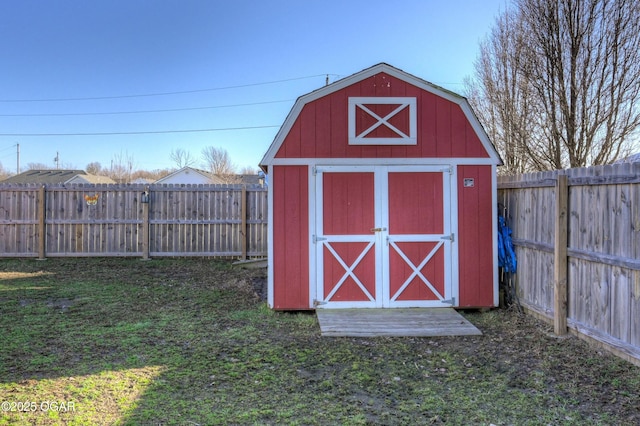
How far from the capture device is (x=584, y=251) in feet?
13.4

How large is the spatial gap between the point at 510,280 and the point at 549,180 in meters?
1.66

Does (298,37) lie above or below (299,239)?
above

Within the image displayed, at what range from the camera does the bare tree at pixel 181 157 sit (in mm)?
37469

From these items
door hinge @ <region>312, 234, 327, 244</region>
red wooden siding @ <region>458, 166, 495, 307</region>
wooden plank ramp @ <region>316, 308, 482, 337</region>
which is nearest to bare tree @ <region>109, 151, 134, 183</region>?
door hinge @ <region>312, 234, 327, 244</region>

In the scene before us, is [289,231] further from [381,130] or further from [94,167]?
[94,167]

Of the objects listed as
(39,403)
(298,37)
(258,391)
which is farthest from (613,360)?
(298,37)

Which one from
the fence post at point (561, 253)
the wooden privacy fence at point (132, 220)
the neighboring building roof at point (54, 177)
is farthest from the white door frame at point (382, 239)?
the neighboring building roof at point (54, 177)

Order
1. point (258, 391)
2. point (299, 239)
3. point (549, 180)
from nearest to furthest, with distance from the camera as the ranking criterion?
point (258, 391), point (549, 180), point (299, 239)

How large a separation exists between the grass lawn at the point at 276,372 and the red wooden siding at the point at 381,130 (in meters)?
2.22

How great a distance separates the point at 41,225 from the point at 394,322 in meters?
9.17

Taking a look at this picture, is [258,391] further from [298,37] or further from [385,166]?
[298,37]

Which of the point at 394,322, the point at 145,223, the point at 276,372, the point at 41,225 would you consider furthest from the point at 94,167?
the point at 276,372

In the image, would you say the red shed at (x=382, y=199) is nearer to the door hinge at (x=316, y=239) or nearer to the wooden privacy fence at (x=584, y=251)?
the door hinge at (x=316, y=239)

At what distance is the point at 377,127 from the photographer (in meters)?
5.52
